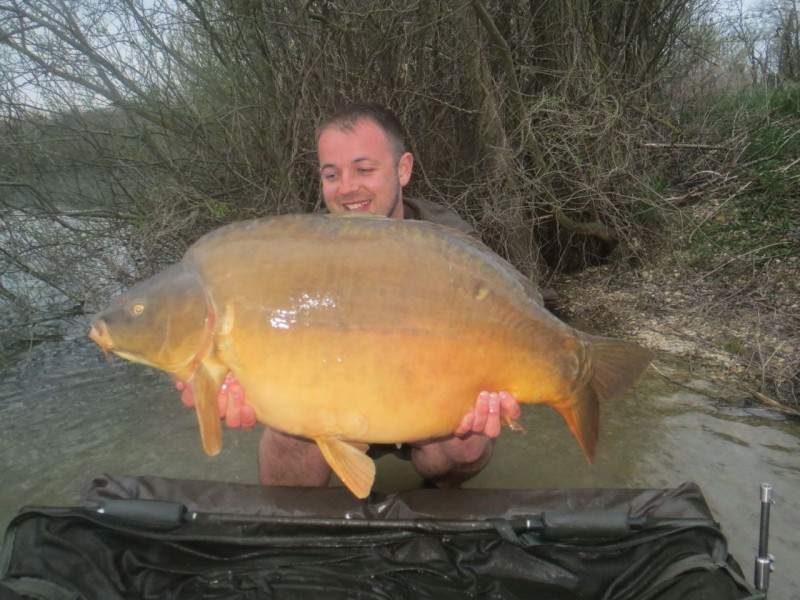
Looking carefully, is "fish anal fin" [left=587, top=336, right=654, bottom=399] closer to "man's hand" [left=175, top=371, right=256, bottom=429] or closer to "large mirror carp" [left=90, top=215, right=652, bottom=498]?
"large mirror carp" [left=90, top=215, right=652, bottom=498]

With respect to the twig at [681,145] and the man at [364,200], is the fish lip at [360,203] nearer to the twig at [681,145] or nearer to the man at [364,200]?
the man at [364,200]

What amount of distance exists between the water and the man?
0.22 metres

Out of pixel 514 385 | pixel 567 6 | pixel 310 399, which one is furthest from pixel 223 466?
pixel 567 6

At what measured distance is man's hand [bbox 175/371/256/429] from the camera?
126 centimetres

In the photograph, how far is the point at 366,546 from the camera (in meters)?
1.33

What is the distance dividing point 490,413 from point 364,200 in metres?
0.74

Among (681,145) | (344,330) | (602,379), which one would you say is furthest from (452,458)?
(681,145)

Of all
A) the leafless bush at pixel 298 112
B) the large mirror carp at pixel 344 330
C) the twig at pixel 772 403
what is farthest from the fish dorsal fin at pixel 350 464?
the leafless bush at pixel 298 112

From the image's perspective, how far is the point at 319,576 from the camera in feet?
4.23

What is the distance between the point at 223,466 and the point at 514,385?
1.12 metres

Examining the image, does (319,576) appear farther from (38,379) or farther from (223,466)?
(38,379)

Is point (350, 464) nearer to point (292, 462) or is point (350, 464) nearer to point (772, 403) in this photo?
point (292, 462)

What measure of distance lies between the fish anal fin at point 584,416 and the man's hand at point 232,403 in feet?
2.06

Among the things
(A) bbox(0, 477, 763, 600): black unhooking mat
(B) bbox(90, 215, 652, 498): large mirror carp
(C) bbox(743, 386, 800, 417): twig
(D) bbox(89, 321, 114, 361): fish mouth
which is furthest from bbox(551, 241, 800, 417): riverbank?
(D) bbox(89, 321, 114, 361): fish mouth
